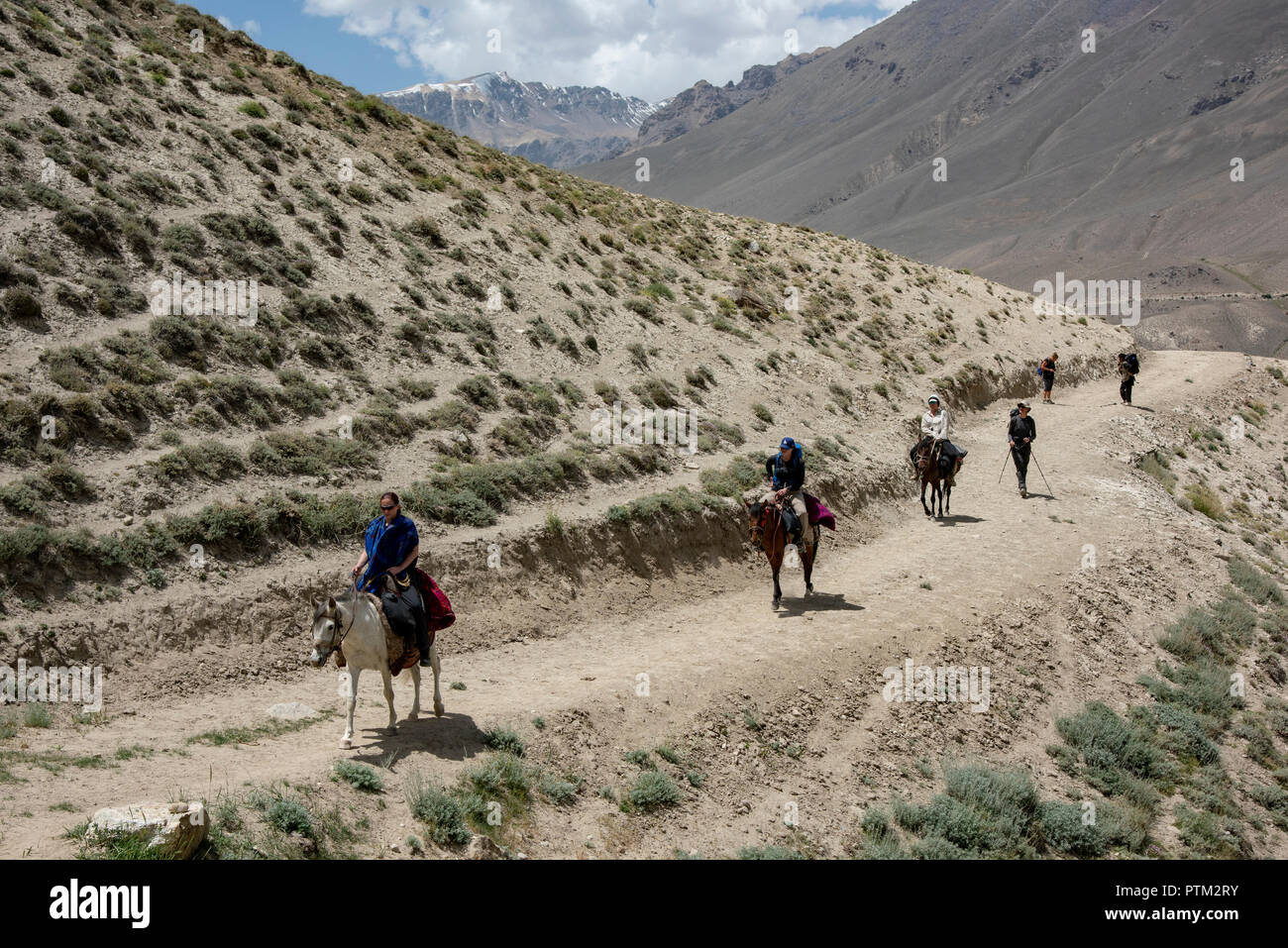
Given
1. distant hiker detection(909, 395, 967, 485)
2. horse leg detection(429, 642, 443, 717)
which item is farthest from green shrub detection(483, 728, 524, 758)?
distant hiker detection(909, 395, 967, 485)

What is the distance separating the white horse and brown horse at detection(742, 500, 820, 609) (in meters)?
7.50

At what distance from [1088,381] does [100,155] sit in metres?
41.4

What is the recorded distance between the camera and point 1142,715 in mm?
13648

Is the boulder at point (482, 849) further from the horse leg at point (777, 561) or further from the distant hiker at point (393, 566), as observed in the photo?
the horse leg at point (777, 561)

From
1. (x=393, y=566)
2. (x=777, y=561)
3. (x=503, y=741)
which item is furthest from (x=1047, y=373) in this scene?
(x=393, y=566)

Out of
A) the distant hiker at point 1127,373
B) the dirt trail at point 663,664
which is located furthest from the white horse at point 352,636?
the distant hiker at point 1127,373

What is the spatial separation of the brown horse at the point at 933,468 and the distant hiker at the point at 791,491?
7.75 meters

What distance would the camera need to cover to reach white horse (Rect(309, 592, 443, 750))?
26.5ft

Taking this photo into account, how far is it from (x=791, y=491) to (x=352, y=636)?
813 centimetres

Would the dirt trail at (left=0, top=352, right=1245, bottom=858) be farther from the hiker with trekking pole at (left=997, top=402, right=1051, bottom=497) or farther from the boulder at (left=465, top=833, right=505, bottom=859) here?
the hiker with trekking pole at (left=997, top=402, right=1051, bottom=497)

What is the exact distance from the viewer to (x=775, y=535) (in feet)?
47.6
